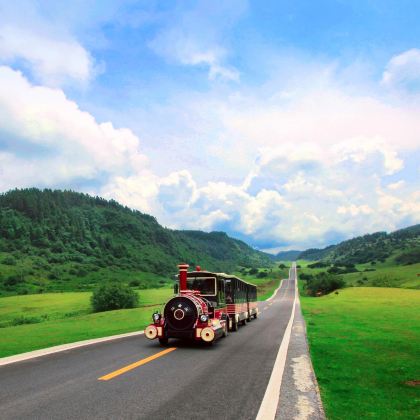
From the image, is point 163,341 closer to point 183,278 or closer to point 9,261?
point 183,278

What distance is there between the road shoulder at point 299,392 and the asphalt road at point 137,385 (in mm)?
545

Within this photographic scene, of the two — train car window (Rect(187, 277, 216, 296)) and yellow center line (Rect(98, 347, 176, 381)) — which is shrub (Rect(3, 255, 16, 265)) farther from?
yellow center line (Rect(98, 347, 176, 381))

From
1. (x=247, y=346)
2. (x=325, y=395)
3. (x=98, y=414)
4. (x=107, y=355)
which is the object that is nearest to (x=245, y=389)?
(x=325, y=395)

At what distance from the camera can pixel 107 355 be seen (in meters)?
14.4

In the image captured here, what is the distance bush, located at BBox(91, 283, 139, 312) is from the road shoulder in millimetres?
49524

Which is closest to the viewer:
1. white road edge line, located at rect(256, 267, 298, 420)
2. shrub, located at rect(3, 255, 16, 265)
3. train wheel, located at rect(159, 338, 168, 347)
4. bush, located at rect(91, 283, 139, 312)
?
white road edge line, located at rect(256, 267, 298, 420)

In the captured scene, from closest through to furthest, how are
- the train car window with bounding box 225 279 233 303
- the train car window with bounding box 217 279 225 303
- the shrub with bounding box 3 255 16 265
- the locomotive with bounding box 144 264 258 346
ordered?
the locomotive with bounding box 144 264 258 346
the train car window with bounding box 217 279 225 303
the train car window with bounding box 225 279 233 303
the shrub with bounding box 3 255 16 265

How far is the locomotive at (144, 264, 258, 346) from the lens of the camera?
661 inches

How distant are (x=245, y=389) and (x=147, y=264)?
186 meters

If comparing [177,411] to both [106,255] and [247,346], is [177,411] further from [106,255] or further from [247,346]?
[106,255]

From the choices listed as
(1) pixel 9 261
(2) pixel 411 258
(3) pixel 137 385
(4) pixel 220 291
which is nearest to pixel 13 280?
(1) pixel 9 261

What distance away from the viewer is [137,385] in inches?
386

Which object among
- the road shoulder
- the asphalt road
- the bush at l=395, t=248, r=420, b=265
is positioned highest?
the bush at l=395, t=248, r=420, b=265

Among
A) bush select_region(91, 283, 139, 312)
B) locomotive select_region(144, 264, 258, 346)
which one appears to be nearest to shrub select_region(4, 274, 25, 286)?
bush select_region(91, 283, 139, 312)
